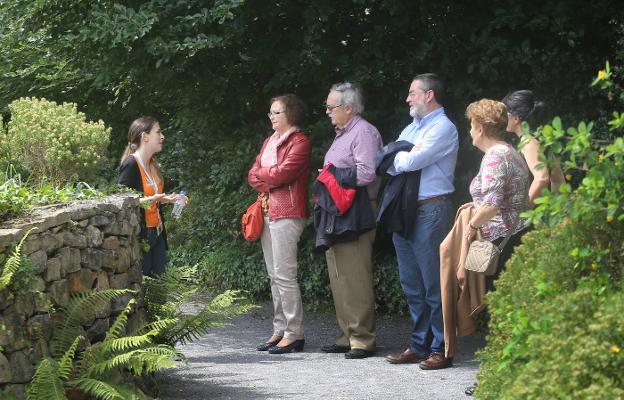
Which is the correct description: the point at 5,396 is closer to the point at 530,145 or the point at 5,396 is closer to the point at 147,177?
the point at 147,177

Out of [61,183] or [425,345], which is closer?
[61,183]

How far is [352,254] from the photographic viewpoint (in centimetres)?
832

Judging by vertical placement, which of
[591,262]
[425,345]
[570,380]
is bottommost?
[425,345]

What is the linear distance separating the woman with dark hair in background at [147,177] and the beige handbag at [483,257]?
2421mm

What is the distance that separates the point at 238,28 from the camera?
9.24 m

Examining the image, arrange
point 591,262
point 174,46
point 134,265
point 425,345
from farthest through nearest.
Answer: point 174,46 → point 425,345 → point 134,265 → point 591,262

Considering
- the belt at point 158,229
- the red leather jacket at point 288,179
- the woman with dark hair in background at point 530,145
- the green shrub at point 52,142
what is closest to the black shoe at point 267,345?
the red leather jacket at point 288,179

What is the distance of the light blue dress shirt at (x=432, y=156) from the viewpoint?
7.62 m

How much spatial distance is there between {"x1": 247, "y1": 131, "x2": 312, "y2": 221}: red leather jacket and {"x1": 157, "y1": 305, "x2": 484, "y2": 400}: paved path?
1197mm

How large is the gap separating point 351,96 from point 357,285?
4.89ft

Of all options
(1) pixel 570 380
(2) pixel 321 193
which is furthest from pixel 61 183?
(1) pixel 570 380

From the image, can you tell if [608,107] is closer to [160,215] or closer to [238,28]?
[238,28]

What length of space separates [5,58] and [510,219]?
7.49 metres

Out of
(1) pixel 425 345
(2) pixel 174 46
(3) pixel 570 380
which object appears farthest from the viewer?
(2) pixel 174 46
